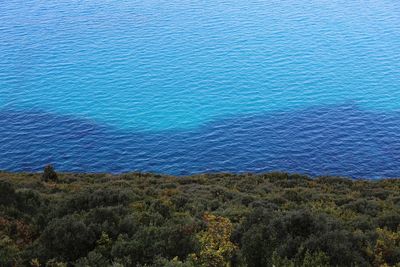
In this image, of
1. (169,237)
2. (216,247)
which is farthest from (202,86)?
(216,247)

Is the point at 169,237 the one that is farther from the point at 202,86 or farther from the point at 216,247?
the point at 202,86

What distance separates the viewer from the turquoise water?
55.9m

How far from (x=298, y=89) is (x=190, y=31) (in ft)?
104

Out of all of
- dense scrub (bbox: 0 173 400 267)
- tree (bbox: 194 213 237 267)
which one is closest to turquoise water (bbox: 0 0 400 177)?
dense scrub (bbox: 0 173 400 267)

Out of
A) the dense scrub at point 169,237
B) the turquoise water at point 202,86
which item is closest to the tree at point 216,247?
the dense scrub at point 169,237

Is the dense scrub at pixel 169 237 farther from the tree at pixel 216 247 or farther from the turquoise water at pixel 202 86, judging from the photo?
the turquoise water at pixel 202 86

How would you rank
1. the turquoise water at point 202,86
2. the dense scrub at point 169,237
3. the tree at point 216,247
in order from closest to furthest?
the tree at point 216,247 < the dense scrub at point 169,237 < the turquoise water at point 202,86

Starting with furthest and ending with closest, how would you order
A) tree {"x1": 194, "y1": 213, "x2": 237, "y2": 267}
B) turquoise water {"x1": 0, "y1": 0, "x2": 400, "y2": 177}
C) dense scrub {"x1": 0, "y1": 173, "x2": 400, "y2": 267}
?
turquoise water {"x1": 0, "y1": 0, "x2": 400, "y2": 177}
dense scrub {"x1": 0, "y1": 173, "x2": 400, "y2": 267}
tree {"x1": 194, "y1": 213, "x2": 237, "y2": 267}

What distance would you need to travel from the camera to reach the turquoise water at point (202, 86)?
55938 mm

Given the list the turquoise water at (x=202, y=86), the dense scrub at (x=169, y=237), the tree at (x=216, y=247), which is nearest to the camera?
the tree at (x=216, y=247)

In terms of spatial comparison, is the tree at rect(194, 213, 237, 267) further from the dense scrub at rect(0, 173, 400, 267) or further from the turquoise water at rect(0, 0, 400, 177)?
the turquoise water at rect(0, 0, 400, 177)

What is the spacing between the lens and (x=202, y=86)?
247 ft

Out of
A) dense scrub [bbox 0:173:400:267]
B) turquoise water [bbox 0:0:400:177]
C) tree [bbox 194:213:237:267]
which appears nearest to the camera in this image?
tree [bbox 194:213:237:267]

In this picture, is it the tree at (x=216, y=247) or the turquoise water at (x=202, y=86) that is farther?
the turquoise water at (x=202, y=86)
